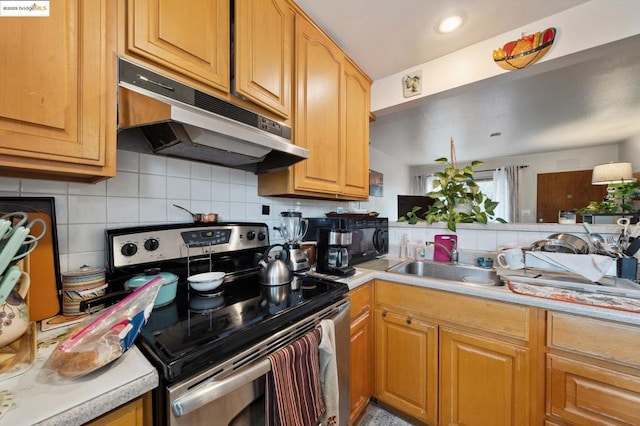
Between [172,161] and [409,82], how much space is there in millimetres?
1681

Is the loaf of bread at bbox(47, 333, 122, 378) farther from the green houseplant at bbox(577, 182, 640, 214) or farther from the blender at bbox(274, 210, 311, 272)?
the green houseplant at bbox(577, 182, 640, 214)

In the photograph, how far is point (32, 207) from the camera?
779 millimetres

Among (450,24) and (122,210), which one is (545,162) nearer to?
(450,24)

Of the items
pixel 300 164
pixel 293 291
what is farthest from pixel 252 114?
pixel 293 291

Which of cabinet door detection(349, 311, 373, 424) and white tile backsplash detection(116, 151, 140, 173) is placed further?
cabinet door detection(349, 311, 373, 424)

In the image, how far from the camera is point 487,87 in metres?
1.69

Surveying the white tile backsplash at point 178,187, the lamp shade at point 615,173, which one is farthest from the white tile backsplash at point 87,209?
the lamp shade at point 615,173

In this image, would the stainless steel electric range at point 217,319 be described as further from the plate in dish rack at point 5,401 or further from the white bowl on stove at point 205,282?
the plate in dish rack at point 5,401

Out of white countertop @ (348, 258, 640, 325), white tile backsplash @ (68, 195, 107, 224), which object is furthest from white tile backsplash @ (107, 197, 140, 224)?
white countertop @ (348, 258, 640, 325)

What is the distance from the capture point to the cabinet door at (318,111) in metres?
1.36

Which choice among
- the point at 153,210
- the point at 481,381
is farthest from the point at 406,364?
the point at 153,210

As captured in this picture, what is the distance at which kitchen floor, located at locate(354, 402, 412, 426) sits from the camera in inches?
55.7

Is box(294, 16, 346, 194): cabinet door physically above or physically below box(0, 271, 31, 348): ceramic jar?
above

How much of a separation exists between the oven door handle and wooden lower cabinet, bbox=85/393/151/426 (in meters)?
0.06
